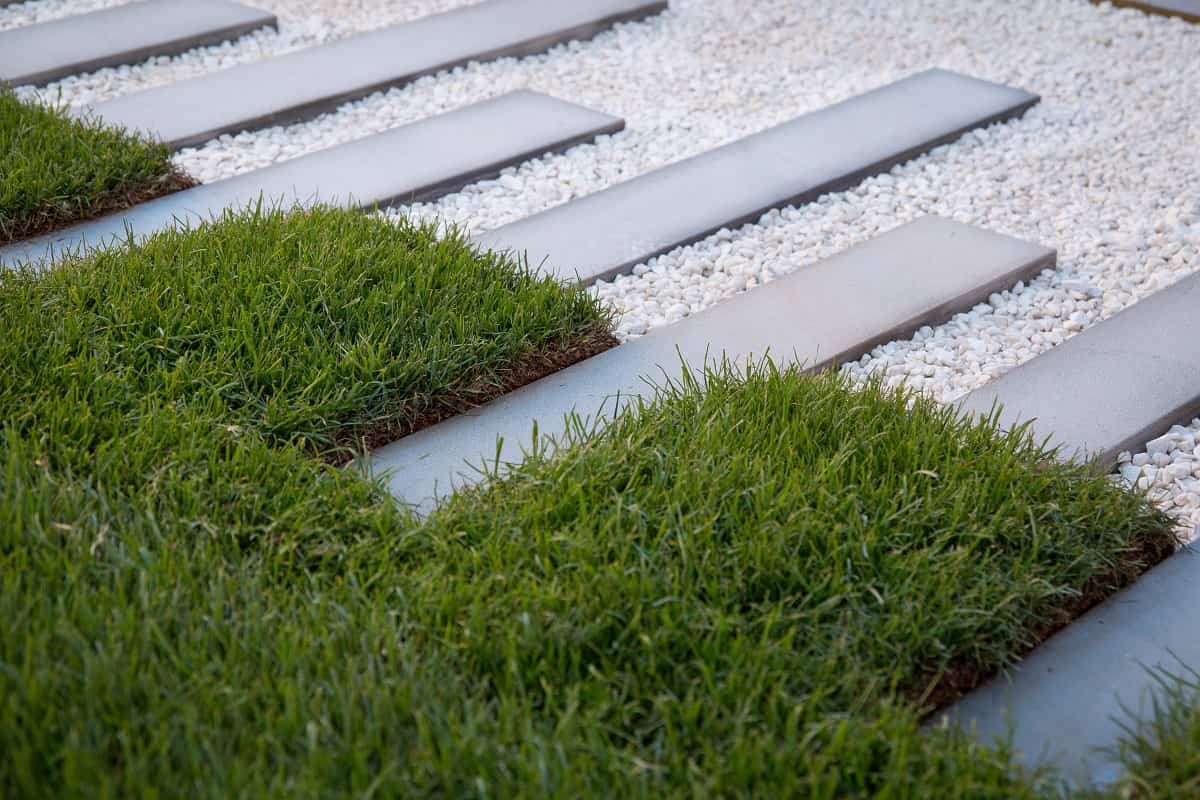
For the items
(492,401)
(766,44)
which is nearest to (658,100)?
(766,44)

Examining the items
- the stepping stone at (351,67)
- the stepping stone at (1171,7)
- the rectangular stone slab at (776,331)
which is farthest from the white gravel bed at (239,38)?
the stepping stone at (1171,7)

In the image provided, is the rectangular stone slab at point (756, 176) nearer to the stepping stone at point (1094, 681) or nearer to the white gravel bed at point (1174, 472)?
the white gravel bed at point (1174, 472)

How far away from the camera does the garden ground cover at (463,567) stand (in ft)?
5.74

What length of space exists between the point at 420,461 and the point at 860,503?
3.23ft

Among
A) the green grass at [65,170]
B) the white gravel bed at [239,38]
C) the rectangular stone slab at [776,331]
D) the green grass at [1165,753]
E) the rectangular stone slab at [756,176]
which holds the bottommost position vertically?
the green grass at [1165,753]

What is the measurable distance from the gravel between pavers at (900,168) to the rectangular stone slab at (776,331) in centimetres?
8

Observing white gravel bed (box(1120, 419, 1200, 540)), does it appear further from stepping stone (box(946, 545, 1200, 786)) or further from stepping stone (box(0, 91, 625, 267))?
stepping stone (box(0, 91, 625, 267))

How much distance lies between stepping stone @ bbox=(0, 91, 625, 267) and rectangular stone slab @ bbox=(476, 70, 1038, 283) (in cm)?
43

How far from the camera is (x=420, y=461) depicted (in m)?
2.60

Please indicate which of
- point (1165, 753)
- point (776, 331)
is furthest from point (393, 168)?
point (1165, 753)

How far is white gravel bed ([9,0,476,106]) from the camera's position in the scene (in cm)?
463

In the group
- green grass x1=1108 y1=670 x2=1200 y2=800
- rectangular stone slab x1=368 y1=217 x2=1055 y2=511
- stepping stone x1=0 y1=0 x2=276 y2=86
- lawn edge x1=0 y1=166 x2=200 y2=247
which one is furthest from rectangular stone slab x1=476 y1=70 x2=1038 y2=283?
stepping stone x1=0 y1=0 x2=276 y2=86

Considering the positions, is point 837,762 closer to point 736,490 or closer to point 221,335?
point 736,490

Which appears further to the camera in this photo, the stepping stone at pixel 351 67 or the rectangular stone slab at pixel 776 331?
the stepping stone at pixel 351 67
